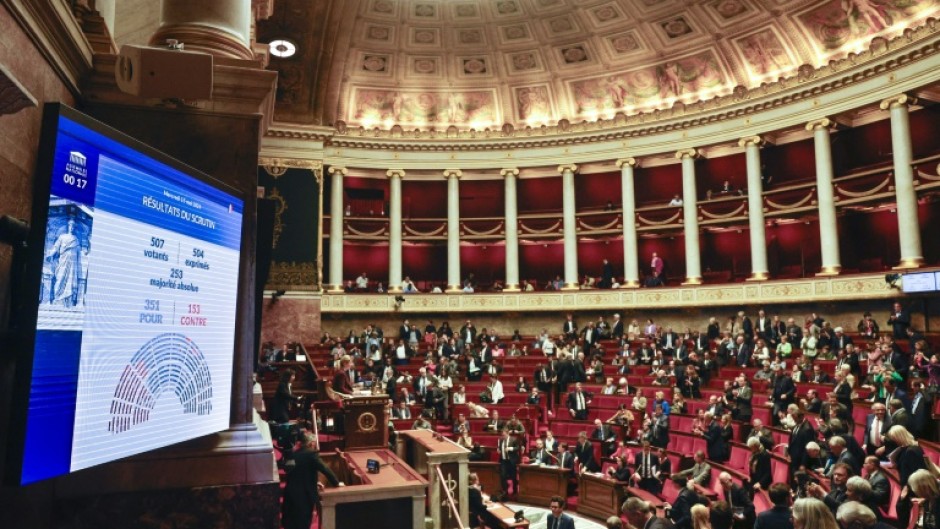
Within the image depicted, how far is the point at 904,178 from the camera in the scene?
63.7 ft

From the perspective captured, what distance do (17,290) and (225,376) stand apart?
1.36m

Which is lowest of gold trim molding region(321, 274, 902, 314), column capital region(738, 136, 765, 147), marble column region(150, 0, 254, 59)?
gold trim molding region(321, 274, 902, 314)

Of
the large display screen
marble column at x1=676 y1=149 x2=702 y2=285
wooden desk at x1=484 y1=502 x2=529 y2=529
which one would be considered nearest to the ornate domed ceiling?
marble column at x1=676 y1=149 x2=702 y2=285

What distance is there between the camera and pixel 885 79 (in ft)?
64.4

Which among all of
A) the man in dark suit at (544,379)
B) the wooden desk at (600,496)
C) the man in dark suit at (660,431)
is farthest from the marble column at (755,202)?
the wooden desk at (600,496)

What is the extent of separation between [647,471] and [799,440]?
280cm

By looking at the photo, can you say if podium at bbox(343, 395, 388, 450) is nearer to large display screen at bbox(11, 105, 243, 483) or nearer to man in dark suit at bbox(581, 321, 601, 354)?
large display screen at bbox(11, 105, 243, 483)

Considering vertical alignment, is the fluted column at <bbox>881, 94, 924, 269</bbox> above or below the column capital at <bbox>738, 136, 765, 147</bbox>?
below

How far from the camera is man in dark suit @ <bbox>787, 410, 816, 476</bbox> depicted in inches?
400

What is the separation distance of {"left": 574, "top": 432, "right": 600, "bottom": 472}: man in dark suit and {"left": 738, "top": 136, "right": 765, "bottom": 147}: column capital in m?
13.9

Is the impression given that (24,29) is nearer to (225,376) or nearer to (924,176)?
(225,376)

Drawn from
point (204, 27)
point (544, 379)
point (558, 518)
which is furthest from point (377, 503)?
point (544, 379)

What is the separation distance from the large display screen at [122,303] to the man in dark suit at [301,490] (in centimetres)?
295

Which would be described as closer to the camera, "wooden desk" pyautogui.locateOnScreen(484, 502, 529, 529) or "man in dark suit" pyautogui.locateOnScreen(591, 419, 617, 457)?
"wooden desk" pyautogui.locateOnScreen(484, 502, 529, 529)
